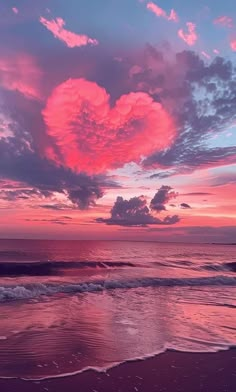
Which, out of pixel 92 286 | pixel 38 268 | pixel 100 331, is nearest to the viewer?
pixel 100 331

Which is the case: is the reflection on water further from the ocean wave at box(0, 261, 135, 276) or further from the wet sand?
the ocean wave at box(0, 261, 135, 276)

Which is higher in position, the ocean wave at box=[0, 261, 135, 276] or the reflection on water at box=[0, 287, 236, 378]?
the ocean wave at box=[0, 261, 135, 276]

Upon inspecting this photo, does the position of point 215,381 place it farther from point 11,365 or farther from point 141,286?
point 141,286

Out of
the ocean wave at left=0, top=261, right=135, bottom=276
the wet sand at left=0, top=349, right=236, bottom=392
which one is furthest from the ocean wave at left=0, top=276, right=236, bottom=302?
the wet sand at left=0, top=349, right=236, bottom=392

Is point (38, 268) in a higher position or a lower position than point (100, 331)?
higher

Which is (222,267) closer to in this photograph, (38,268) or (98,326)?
(38,268)

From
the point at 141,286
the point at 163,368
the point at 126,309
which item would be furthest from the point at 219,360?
the point at 141,286

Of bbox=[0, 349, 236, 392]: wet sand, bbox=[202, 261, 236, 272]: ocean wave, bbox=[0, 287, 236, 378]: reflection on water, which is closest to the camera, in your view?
bbox=[0, 349, 236, 392]: wet sand

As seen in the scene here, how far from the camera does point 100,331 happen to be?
9977 millimetres

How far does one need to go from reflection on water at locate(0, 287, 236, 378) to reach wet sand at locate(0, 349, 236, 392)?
0.42 m

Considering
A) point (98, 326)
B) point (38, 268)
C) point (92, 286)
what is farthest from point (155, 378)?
point (38, 268)

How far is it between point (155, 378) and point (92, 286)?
1321 cm

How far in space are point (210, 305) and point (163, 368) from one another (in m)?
7.75

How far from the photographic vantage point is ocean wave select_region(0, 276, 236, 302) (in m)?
16.1
